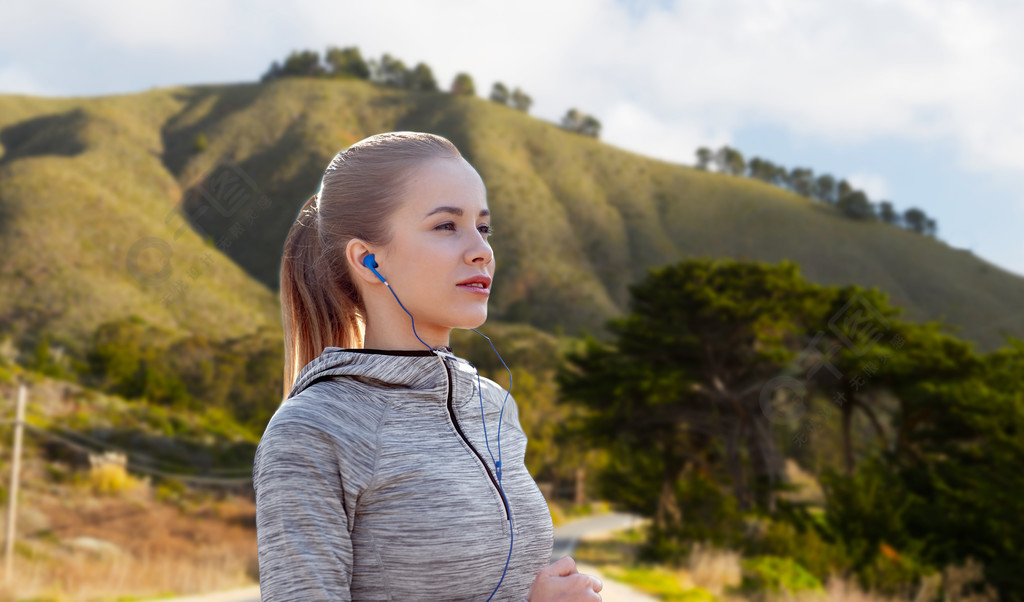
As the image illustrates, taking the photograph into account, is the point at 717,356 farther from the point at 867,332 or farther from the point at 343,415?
the point at 343,415

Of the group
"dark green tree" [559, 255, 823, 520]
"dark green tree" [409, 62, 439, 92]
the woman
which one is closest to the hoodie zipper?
the woman

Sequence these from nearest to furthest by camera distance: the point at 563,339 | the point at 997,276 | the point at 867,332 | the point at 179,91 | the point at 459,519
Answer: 1. the point at 459,519
2. the point at 867,332
3. the point at 563,339
4. the point at 997,276
5. the point at 179,91

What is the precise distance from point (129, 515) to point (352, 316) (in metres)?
21.0

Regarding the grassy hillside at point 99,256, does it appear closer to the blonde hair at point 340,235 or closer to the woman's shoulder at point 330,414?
the blonde hair at point 340,235

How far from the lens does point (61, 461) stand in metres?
23.5

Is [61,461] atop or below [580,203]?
below

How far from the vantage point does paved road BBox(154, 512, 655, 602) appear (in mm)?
11297

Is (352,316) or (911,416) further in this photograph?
(911,416)

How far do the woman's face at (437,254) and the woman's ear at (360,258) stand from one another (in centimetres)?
2

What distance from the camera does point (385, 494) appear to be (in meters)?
1.31

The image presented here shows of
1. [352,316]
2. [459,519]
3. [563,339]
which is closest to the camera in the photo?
[459,519]

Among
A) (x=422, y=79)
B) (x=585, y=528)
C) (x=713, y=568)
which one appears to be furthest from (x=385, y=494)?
(x=422, y=79)

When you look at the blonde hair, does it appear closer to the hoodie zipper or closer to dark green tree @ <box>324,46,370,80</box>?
the hoodie zipper

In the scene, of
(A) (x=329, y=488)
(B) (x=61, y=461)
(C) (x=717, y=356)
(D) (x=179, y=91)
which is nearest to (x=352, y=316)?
(A) (x=329, y=488)
